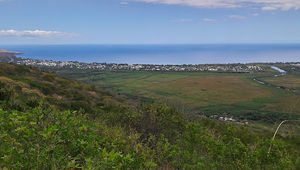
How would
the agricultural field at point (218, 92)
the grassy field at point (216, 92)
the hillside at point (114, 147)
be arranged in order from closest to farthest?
the hillside at point (114, 147)
the agricultural field at point (218, 92)
the grassy field at point (216, 92)

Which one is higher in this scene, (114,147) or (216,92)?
(114,147)

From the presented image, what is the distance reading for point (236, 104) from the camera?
3091 inches

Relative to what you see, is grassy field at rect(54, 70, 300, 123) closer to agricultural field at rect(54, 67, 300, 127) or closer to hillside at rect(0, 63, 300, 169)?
agricultural field at rect(54, 67, 300, 127)

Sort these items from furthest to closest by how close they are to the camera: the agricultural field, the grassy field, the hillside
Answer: the grassy field
the agricultural field
the hillside

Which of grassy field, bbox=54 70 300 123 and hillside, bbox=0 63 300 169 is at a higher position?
hillside, bbox=0 63 300 169

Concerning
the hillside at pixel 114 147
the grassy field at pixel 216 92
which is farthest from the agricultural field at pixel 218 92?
the hillside at pixel 114 147

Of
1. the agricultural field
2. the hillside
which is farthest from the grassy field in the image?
the hillside

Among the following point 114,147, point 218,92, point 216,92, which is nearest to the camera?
point 114,147

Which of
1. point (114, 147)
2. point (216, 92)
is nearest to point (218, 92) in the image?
point (216, 92)

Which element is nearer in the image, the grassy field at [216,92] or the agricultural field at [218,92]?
the agricultural field at [218,92]

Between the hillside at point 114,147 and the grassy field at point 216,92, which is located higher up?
the hillside at point 114,147

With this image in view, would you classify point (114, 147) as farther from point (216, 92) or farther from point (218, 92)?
point (218, 92)

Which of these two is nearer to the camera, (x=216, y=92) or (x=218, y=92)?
(x=216, y=92)

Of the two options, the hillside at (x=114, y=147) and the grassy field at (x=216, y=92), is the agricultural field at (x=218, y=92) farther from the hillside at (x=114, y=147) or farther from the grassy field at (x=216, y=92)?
the hillside at (x=114, y=147)
